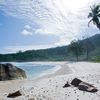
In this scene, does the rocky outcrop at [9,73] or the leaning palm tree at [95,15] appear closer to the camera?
the rocky outcrop at [9,73]

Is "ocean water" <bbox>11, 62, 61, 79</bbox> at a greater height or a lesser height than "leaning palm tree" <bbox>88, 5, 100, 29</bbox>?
lesser

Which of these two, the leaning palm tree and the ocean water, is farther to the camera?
the leaning palm tree

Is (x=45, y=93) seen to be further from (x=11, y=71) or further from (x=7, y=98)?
(x=11, y=71)

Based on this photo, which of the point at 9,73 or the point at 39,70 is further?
the point at 39,70

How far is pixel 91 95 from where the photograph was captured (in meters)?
13.1

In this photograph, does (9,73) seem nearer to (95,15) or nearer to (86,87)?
(86,87)

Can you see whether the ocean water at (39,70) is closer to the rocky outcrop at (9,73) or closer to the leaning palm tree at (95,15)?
the rocky outcrop at (9,73)

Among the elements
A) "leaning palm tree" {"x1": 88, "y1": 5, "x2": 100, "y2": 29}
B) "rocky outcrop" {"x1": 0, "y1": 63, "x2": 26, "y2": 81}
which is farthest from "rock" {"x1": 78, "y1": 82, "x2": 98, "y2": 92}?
"leaning palm tree" {"x1": 88, "y1": 5, "x2": 100, "y2": 29}

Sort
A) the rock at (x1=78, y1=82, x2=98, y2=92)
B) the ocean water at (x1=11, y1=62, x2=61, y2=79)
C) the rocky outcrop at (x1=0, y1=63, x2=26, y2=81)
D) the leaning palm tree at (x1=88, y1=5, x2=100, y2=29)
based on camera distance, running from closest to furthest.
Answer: the rock at (x1=78, y1=82, x2=98, y2=92) → the rocky outcrop at (x1=0, y1=63, x2=26, y2=81) → the ocean water at (x1=11, y1=62, x2=61, y2=79) → the leaning palm tree at (x1=88, y1=5, x2=100, y2=29)

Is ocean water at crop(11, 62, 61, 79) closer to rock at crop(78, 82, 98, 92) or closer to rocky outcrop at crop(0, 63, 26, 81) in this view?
rocky outcrop at crop(0, 63, 26, 81)

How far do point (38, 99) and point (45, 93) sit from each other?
65.3 inches

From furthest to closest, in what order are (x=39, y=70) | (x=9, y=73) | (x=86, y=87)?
(x=39, y=70)
(x=9, y=73)
(x=86, y=87)

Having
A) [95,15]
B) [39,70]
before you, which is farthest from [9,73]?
[95,15]

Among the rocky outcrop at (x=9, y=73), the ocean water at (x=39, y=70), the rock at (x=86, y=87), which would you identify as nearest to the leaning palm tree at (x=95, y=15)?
the ocean water at (x=39, y=70)
